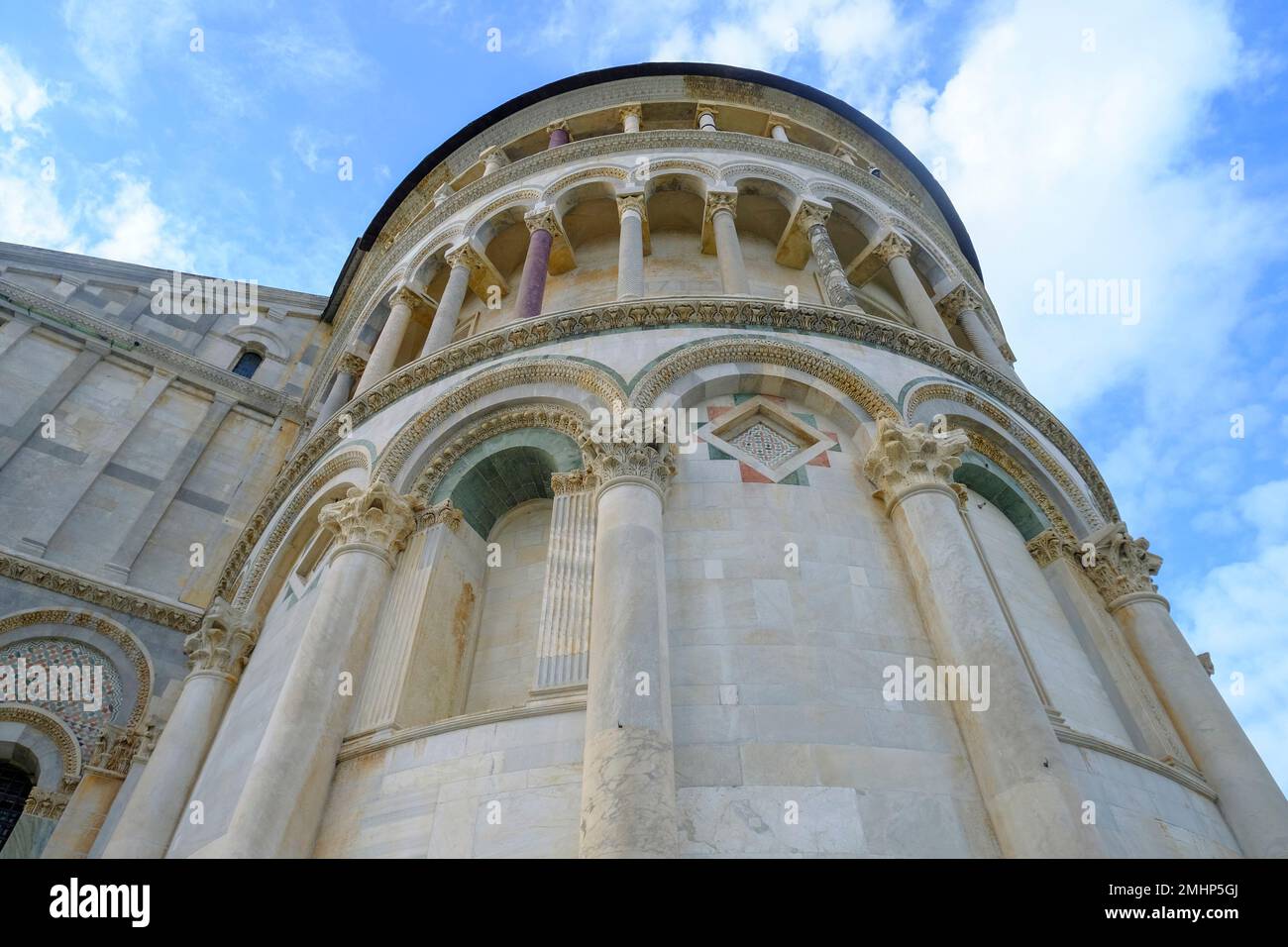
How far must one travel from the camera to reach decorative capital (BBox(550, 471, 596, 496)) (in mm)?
9055

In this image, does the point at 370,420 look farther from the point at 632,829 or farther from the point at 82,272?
the point at 82,272

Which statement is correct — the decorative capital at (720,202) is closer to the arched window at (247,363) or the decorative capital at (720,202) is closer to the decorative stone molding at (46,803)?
the arched window at (247,363)

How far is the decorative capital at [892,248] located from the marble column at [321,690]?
10.1 metres

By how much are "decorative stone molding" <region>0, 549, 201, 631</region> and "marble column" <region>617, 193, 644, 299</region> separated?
8522mm

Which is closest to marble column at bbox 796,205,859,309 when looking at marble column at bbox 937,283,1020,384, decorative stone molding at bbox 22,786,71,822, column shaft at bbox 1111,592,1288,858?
marble column at bbox 937,283,1020,384

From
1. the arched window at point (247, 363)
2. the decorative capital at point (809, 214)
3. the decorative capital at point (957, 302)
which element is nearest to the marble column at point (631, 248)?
the decorative capital at point (809, 214)

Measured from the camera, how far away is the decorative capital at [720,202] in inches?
561

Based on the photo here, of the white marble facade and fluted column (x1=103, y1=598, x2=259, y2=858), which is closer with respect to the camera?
the white marble facade

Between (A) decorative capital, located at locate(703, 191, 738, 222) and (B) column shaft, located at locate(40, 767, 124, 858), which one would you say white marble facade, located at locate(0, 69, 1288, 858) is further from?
(A) decorative capital, located at locate(703, 191, 738, 222)

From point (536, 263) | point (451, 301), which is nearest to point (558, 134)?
point (536, 263)

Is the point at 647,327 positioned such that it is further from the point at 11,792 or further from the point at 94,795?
the point at 11,792

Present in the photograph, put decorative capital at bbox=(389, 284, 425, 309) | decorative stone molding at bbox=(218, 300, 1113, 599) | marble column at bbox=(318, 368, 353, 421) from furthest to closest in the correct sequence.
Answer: decorative capital at bbox=(389, 284, 425, 309), marble column at bbox=(318, 368, 353, 421), decorative stone molding at bbox=(218, 300, 1113, 599)

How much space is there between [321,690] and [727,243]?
9220mm

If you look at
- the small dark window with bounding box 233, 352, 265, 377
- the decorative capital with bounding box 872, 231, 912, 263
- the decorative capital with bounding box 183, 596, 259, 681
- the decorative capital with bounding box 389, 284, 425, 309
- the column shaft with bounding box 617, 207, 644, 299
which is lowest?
the decorative capital with bounding box 183, 596, 259, 681
